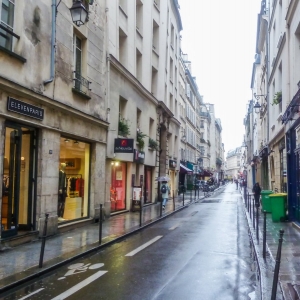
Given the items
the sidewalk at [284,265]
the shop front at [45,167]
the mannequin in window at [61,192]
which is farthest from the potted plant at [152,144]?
the sidewalk at [284,265]

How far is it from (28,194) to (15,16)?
17.0 feet

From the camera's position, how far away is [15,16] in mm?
10922

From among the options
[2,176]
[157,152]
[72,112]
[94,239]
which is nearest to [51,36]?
[72,112]

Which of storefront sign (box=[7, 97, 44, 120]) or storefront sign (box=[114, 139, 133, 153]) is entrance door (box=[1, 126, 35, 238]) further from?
storefront sign (box=[114, 139, 133, 153])

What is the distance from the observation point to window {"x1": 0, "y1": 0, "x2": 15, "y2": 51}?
10414 millimetres

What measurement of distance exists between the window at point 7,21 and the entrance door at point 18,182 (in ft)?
7.52

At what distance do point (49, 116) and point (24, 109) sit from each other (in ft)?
4.80

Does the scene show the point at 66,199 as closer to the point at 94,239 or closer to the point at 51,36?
the point at 94,239

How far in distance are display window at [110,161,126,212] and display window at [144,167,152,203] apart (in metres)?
4.98

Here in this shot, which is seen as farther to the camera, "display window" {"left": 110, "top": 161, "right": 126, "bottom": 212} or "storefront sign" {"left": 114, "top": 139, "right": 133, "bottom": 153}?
"display window" {"left": 110, "top": 161, "right": 126, "bottom": 212}

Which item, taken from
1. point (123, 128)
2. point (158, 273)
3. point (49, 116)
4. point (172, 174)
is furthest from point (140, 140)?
point (158, 273)

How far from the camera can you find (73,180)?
598 inches

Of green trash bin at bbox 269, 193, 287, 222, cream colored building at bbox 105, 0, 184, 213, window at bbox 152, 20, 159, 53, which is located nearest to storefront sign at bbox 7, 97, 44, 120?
cream colored building at bbox 105, 0, 184, 213

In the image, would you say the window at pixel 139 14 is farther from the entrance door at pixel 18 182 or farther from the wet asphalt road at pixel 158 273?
the wet asphalt road at pixel 158 273
